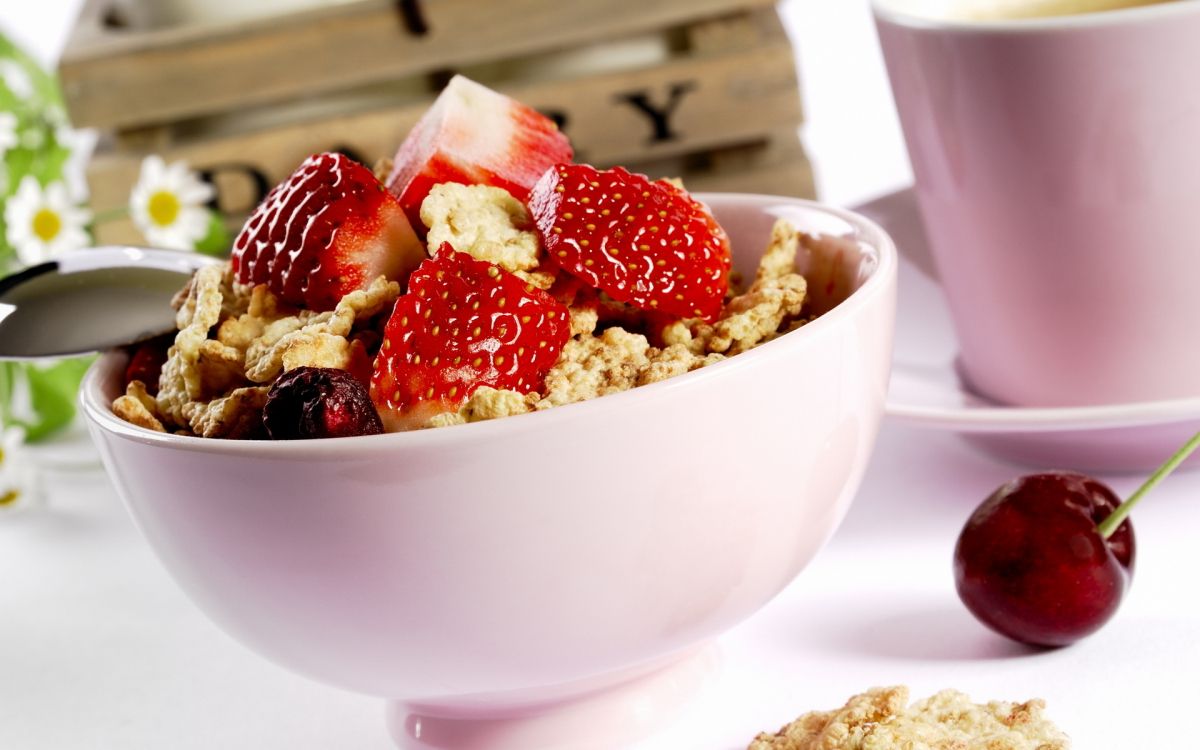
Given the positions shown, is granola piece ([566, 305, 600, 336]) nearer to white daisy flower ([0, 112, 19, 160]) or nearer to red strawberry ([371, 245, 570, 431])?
red strawberry ([371, 245, 570, 431])

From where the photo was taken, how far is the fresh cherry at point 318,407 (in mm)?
582

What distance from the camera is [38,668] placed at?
2.76ft

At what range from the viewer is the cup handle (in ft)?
3.46

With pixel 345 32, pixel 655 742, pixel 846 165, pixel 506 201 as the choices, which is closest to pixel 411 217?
pixel 506 201

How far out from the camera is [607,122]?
141 cm

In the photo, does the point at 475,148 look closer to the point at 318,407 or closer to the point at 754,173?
the point at 318,407

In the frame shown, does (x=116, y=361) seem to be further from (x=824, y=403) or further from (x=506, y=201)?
(x=824, y=403)

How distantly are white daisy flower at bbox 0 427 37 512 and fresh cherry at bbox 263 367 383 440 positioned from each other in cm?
50

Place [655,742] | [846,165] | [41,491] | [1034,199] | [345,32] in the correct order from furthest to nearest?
[846,165]
[345,32]
[41,491]
[1034,199]
[655,742]

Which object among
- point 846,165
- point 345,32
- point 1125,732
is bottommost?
point 846,165

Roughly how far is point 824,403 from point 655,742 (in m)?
0.19

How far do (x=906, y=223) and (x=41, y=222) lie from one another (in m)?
0.70

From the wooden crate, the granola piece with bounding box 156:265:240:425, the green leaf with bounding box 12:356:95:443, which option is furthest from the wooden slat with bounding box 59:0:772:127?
the granola piece with bounding box 156:265:240:425

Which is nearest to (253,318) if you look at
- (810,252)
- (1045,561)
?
(810,252)
